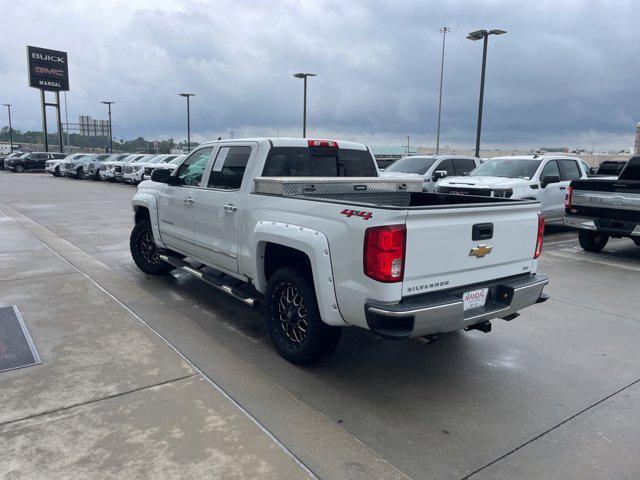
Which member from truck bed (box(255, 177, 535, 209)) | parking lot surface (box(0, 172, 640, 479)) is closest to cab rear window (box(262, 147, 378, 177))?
truck bed (box(255, 177, 535, 209))

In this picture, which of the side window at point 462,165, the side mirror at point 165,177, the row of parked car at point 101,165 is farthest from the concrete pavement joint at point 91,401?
the row of parked car at point 101,165

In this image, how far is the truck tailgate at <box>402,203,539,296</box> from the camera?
11.6 feet

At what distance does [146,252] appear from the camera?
7.37 m

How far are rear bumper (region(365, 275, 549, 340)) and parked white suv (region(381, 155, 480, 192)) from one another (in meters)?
10.8

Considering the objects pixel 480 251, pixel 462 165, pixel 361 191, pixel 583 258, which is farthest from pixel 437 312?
pixel 462 165

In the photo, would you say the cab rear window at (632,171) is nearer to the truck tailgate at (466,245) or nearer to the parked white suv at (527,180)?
the parked white suv at (527,180)

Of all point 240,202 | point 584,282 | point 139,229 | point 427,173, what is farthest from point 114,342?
point 427,173

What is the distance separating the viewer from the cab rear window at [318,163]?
5.06m

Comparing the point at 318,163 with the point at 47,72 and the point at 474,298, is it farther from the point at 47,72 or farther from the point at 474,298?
the point at 47,72

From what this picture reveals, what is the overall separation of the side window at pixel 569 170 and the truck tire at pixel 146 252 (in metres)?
9.47

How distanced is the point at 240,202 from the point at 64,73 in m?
56.7

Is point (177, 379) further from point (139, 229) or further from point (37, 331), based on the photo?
point (139, 229)

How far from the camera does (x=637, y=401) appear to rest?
390 cm

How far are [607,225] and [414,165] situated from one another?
7.13m
